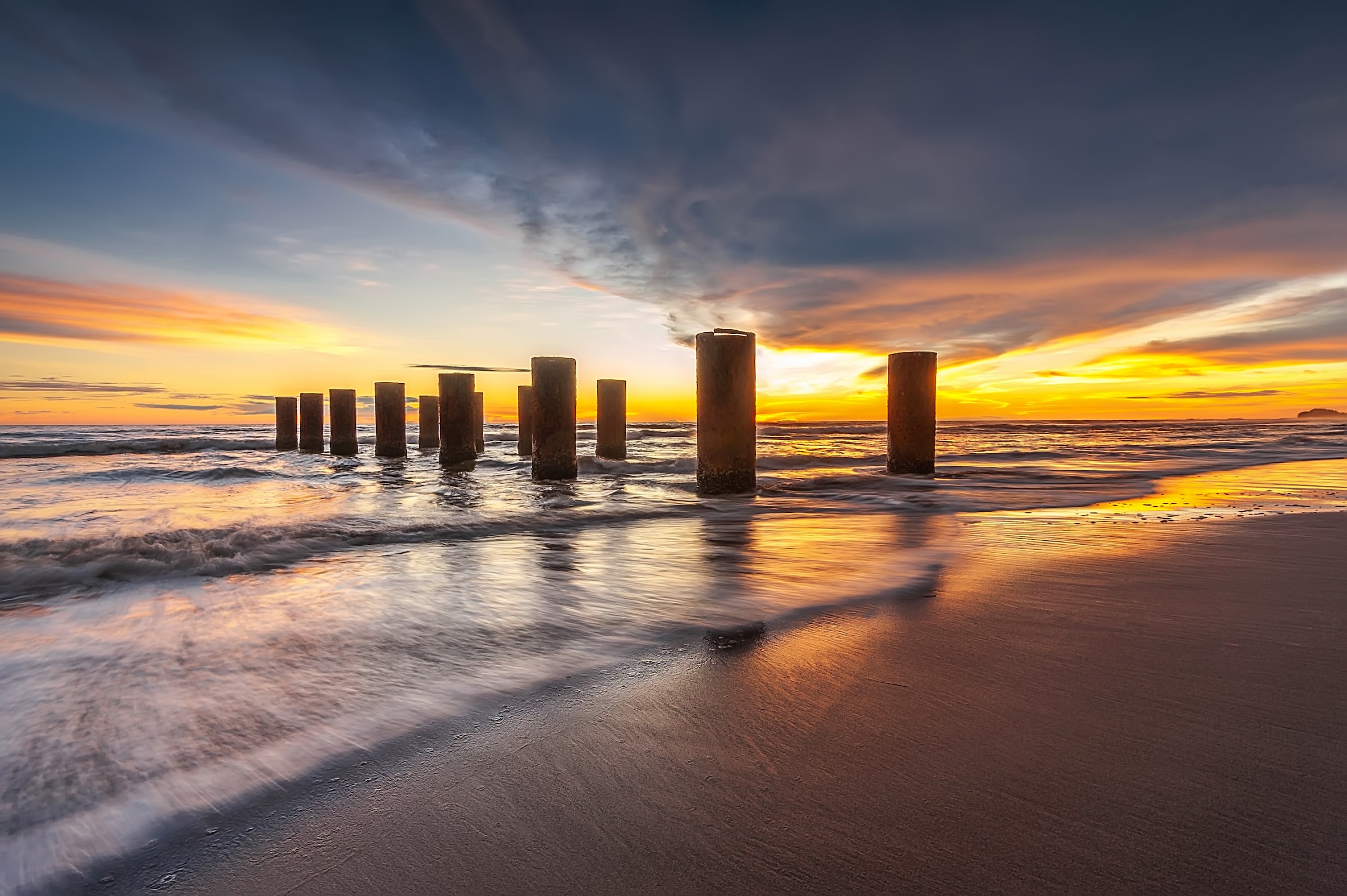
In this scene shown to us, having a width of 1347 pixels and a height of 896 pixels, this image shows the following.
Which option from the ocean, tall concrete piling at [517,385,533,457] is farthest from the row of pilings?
tall concrete piling at [517,385,533,457]

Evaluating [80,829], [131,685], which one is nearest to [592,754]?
[80,829]

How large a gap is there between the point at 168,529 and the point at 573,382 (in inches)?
248

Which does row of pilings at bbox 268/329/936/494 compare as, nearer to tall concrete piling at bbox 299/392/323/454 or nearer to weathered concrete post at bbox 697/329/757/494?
weathered concrete post at bbox 697/329/757/494

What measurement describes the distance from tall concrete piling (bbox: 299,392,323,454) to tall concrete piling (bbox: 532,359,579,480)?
13496 mm

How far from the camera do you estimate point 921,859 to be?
126 centimetres

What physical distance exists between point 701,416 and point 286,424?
19870 mm

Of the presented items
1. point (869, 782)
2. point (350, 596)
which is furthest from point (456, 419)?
point (869, 782)

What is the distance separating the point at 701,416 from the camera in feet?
29.1

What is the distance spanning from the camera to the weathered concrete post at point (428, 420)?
73.9ft

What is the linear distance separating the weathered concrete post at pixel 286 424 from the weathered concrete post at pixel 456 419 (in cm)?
1136

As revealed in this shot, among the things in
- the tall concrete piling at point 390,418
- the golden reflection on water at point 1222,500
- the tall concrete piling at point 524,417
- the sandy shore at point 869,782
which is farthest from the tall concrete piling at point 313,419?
the sandy shore at point 869,782

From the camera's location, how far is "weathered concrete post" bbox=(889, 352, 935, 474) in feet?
34.7

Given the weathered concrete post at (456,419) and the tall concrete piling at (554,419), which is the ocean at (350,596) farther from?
the weathered concrete post at (456,419)

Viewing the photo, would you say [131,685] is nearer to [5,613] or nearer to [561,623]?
[561,623]
